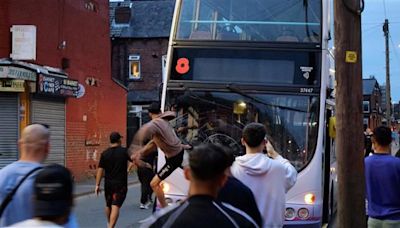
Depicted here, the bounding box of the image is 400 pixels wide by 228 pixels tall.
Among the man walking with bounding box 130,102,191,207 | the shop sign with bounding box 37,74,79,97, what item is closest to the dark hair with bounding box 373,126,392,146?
the man walking with bounding box 130,102,191,207

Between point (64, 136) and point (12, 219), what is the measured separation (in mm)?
17758

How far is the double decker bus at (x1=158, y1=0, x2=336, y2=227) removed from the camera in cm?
877

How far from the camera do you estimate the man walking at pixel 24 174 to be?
14.5 feet

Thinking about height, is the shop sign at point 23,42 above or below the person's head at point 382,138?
above

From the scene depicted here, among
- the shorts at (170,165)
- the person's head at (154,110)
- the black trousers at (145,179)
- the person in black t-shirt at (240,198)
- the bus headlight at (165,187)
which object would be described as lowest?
the black trousers at (145,179)

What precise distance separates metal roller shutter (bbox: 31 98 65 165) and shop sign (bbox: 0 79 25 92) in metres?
1.05

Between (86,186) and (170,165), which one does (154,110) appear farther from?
(86,186)

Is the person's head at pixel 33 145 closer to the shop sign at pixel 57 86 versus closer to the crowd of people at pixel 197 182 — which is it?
the crowd of people at pixel 197 182

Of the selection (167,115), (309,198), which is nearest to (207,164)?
(167,115)

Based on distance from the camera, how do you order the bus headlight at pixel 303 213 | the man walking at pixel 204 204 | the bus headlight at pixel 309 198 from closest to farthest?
the man walking at pixel 204 204
the bus headlight at pixel 303 213
the bus headlight at pixel 309 198

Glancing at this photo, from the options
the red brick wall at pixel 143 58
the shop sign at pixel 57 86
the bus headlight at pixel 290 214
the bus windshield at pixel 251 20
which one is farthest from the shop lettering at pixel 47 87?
the red brick wall at pixel 143 58

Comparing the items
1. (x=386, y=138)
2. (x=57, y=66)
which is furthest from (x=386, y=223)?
(x=57, y=66)

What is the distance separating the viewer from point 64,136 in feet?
71.8

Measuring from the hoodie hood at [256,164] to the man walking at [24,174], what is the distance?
1696 millimetres
